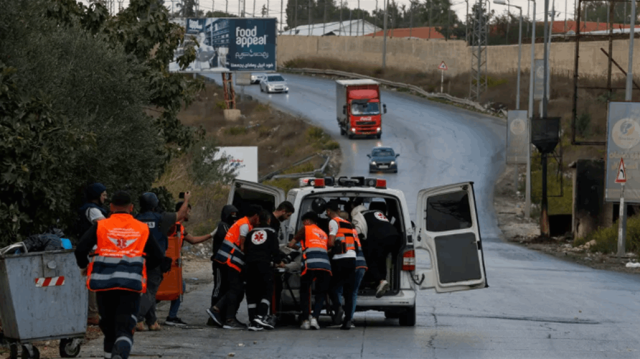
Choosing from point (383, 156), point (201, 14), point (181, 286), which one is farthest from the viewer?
point (201, 14)

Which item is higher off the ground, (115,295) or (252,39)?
(252,39)

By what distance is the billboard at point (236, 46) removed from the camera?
60.6 metres

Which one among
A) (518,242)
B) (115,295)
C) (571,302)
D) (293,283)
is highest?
(115,295)

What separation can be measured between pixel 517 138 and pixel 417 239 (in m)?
33.2

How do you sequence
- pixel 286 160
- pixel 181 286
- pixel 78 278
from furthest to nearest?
pixel 286 160 < pixel 181 286 < pixel 78 278

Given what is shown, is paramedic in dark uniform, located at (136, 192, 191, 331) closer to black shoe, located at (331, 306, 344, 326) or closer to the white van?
the white van

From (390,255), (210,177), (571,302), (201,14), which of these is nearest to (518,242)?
(210,177)

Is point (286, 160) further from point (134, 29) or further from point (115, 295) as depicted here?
point (115, 295)

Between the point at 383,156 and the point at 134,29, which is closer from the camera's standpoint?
the point at 134,29

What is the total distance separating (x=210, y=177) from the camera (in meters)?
35.7

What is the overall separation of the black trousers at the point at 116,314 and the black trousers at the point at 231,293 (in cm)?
389

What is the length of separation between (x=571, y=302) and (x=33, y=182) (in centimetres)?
944

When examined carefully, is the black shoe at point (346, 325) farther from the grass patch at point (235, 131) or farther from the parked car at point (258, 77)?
the parked car at point (258, 77)

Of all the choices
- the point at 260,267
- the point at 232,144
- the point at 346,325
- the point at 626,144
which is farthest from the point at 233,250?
the point at 232,144
